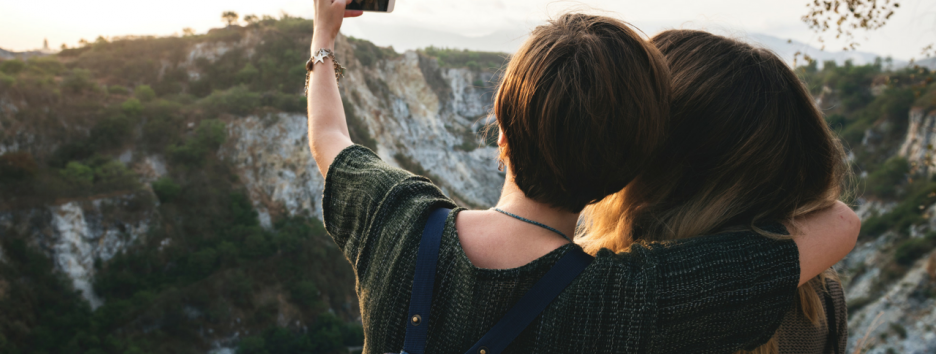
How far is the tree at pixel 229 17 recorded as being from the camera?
79.7 ft

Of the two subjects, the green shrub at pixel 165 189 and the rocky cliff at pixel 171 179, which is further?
the green shrub at pixel 165 189

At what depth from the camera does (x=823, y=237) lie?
2.97 ft

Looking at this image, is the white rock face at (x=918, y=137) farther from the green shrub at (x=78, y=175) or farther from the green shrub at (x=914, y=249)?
the green shrub at (x=78, y=175)

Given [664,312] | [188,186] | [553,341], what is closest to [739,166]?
[664,312]

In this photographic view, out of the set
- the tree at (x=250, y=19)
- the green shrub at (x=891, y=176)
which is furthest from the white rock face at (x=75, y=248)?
the green shrub at (x=891, y=176)

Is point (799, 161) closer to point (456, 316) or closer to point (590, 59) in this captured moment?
point (590, 59)

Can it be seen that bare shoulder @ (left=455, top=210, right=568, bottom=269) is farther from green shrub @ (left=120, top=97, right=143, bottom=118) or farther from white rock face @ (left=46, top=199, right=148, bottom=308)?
green shrub @ (left=120, top=97, right=143, bottom=118)

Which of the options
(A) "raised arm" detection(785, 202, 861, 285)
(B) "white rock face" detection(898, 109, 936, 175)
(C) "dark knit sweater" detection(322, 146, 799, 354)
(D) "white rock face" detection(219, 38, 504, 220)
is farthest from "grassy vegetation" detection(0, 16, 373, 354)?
(B) "white rock face" detection(898, 109, 936, 175)

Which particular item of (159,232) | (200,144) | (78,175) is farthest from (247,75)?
(159,232)

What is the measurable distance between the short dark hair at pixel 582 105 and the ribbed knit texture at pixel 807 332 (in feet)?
2.09

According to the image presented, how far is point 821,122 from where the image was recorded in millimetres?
1022

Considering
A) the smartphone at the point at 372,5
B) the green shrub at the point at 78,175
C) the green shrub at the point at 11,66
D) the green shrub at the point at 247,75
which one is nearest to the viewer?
the smartphone at the point at 372,5

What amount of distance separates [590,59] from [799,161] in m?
0.62

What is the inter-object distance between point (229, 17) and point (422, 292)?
28001 millimetres
